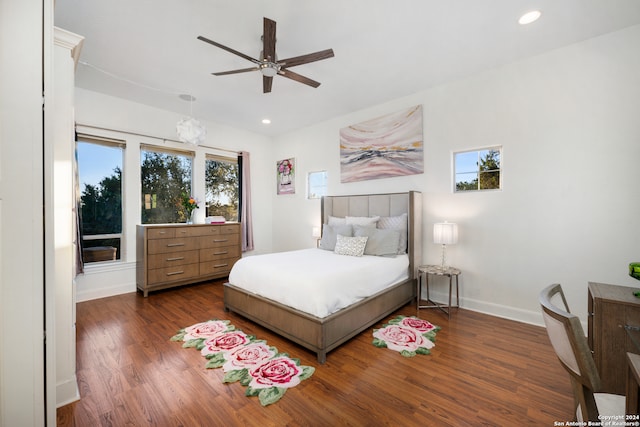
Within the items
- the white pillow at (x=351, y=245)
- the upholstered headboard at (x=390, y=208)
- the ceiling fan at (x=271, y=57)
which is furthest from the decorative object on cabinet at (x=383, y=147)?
the ceiling fan at (x=271, y=57)

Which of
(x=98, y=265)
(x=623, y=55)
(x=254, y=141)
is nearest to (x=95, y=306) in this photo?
(x=98, y=265)

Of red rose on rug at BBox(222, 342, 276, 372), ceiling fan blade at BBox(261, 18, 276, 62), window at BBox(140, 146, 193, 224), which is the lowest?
red rose on rug at BBox(222, 342, 276, 372)

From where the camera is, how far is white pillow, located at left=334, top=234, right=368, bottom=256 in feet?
10.5

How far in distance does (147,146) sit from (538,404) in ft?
17.4

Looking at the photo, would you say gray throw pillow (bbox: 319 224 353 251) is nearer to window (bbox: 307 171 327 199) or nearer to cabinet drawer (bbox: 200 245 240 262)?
window (bbox: 307 171 327 199)

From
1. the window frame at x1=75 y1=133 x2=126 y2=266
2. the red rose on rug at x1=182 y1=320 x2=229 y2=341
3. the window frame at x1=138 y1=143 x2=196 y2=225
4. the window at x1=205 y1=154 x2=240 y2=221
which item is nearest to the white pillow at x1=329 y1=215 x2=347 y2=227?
the red rose on rug at x1=182 y1=320 x2=229 y2=341

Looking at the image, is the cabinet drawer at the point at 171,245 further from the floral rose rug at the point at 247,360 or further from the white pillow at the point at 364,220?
the white pillow at the point at 364,220

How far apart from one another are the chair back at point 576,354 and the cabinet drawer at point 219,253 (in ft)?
14.0

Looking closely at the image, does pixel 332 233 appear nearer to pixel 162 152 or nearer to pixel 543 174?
pixel 543 174

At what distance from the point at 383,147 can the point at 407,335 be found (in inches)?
102

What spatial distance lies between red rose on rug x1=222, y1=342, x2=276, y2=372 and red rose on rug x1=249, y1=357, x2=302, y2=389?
76mm

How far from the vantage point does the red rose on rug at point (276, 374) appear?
178 cm

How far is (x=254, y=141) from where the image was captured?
540cm

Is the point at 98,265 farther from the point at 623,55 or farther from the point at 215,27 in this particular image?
the point at 623,55
